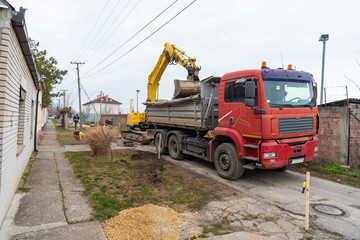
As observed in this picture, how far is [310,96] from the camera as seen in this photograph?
6141 mm

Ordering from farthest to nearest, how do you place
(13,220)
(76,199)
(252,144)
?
(252,144)
(76,199)
(13,220)

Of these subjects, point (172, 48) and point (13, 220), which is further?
point (172, 48)

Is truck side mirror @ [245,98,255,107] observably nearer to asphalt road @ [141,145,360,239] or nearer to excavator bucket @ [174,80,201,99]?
asphalt road @ [141,145,360,239]

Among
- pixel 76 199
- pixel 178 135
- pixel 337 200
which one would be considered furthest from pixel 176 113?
pixel 337 200

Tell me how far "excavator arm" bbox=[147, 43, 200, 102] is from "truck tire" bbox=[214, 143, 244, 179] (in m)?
3.90

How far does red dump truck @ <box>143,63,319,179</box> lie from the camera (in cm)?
545

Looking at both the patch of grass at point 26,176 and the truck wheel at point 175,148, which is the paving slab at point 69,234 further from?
the truck wheel at point 175,148

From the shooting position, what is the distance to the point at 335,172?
7094 mm

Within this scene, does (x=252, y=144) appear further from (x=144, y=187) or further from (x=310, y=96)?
(x=144, y=187)

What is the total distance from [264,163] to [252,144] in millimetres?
566

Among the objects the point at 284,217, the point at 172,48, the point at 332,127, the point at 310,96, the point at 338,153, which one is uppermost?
the point at 172,48

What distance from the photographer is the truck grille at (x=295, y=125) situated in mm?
5521

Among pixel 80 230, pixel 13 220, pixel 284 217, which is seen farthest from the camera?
pixel 284 217

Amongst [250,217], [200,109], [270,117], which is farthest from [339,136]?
[250,217]
